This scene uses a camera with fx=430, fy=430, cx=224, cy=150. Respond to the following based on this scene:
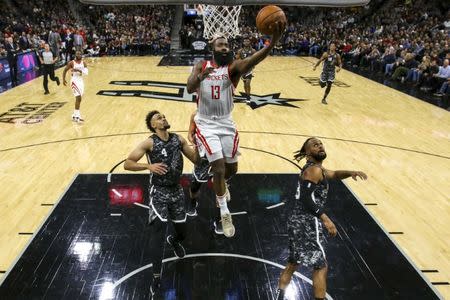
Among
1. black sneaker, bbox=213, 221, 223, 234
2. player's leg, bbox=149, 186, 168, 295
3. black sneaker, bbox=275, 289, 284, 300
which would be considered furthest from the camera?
black sneaker, bbox=213, 221, 223, 234

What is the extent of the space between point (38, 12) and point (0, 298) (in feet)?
88.2

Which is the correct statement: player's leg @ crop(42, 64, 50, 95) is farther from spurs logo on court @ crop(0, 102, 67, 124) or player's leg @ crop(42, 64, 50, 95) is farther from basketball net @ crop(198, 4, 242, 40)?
basketball net @ crop(198, 4, 242, 40)

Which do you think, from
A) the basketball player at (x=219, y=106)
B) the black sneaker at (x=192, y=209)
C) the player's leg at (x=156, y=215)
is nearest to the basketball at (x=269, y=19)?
the basketball player at (x=219, y=106)

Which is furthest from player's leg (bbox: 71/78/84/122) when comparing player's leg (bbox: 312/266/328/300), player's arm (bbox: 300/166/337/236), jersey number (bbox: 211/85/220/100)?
player's leg (bbox: 312/266/328/300)

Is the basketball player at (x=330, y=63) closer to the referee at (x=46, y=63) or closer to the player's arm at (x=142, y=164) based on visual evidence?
the referee at (x=46, y=63)

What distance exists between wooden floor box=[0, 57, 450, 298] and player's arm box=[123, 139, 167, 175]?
185cm

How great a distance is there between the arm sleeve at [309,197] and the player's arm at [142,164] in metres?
1.19

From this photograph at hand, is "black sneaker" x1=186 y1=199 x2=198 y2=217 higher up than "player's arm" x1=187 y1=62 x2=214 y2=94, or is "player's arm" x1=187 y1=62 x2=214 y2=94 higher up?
"player's arm" x1=187 y1=62 x2=214 y2=94

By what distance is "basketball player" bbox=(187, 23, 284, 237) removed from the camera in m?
4.37

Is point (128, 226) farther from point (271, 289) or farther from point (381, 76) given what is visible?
point (381, 76)

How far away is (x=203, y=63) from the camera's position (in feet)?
14.7

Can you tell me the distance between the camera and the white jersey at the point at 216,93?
14.6ft

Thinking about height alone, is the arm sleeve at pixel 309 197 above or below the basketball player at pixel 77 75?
above

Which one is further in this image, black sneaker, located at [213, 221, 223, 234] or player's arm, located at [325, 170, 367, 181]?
black sneaker, located at [213, 221, 223, 234]
